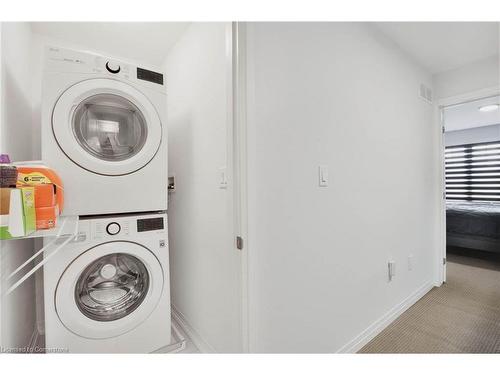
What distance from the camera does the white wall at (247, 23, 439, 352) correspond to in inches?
44.0

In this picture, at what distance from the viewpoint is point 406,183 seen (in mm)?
2082

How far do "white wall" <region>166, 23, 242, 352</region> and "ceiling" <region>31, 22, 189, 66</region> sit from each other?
0.11 meters

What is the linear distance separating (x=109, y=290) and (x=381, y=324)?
6.02 ft

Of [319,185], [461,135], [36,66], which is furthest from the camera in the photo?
[461,135]

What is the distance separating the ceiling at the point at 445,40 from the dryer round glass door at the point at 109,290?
89.3 inches

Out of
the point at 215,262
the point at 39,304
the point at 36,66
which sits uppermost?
the point at 36,66

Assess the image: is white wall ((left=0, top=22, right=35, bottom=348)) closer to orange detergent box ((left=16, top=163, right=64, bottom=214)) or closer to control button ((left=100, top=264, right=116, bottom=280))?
orange detergent box ((left=16, top=163, right=64, bottom=214))

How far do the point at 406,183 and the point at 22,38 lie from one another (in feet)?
9.57

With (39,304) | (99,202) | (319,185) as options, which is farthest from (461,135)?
(39,304)

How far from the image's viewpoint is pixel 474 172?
16.6ft

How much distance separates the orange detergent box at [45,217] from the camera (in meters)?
0.88

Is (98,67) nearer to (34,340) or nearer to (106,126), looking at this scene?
(106,126)
